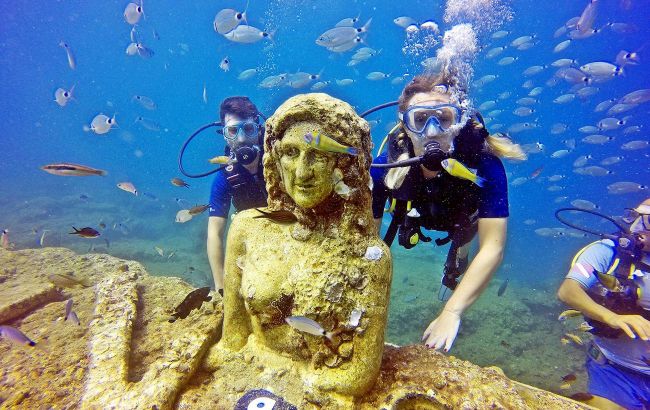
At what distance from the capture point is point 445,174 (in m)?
3.53

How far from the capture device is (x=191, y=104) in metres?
146

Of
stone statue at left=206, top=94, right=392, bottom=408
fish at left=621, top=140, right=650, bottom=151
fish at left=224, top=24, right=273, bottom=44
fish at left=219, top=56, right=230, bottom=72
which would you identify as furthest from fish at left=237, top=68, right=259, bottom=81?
fish at left=621, top=140, right=650, bottom=151

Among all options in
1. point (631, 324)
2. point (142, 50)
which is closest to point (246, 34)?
point (142, 50)

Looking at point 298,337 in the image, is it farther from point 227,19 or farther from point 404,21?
point 404,21

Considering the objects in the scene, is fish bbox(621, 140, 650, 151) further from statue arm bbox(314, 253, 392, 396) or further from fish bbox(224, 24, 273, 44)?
statue arm bbox(314, 253, 392, 396)

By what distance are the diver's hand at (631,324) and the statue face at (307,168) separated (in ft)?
11.5

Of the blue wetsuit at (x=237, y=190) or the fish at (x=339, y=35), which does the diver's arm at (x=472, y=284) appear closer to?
the blue wetsuit at (x=237, y=190)

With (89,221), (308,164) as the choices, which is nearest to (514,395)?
(308,164)

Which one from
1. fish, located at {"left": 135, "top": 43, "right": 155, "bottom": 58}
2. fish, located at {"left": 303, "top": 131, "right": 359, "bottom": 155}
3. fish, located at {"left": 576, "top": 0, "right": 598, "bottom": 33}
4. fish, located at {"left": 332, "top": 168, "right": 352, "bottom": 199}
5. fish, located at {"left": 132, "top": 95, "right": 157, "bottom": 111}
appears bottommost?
fish, located at {"left": 332, "top": 168, "right": 352, "bottom": 199}

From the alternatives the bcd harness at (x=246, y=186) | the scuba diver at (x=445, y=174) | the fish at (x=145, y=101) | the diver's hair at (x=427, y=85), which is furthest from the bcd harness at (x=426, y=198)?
the fish at (x=145, y=101)

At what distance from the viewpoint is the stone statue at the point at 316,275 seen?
1.88 meters

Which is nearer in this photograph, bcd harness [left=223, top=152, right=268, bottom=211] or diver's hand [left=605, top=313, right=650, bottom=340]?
diver's hand [left=605, top=313, right=650, bottom=340]

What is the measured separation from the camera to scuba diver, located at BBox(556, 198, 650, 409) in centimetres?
341

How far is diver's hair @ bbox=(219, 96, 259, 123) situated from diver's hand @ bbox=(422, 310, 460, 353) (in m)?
4.09
